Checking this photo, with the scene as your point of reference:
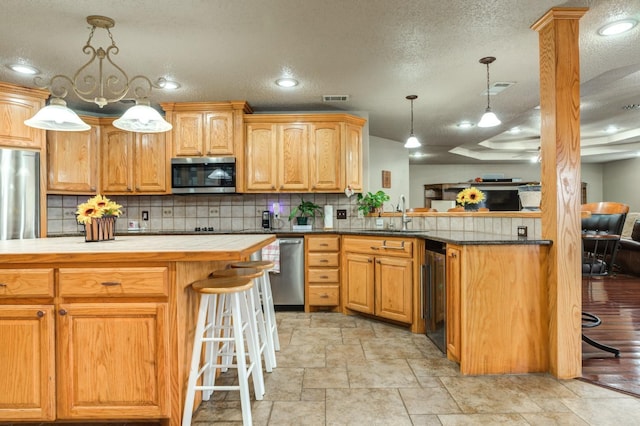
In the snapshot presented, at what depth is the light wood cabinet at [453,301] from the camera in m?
2.39

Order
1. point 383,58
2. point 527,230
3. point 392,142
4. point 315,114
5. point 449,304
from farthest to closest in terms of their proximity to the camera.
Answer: point 392,142 → point 315,114 → point 383,58 → point 527,230 → point 449,304

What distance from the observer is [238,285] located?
178 cm

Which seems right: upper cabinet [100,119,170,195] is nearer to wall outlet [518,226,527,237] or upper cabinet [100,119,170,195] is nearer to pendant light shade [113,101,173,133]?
pendant light shade [113,101,173,133]

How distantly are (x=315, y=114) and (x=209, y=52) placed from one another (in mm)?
1545

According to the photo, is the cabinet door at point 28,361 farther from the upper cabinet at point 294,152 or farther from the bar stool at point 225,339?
the upper cabinet at point 294,152

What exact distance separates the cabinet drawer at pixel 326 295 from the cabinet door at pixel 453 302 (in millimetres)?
1504

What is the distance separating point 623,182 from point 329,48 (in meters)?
9.99

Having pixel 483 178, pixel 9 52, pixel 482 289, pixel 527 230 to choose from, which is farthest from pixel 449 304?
pixel 483 178

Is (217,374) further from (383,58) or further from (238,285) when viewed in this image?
(383,58)

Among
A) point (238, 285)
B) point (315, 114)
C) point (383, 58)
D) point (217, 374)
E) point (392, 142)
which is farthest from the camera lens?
point (392, 142)

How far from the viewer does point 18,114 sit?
11.6 feet

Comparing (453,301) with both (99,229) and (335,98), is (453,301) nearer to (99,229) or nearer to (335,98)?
(99,229)

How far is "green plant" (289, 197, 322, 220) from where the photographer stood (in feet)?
A: 14.1

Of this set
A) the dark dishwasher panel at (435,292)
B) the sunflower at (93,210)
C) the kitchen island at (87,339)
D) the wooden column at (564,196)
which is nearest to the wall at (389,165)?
the dark dishwasher panel at (435,292)
